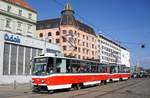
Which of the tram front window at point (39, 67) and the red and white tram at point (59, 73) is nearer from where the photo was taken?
the red and white tram at point (59, 73)

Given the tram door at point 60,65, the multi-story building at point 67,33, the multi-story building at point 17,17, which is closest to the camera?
the tram door at point 60,65

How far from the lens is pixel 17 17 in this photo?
57.5 m

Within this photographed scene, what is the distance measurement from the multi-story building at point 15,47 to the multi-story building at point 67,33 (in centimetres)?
2782

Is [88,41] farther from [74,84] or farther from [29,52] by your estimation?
[74,84]

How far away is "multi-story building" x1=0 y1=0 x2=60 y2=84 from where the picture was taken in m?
38.3

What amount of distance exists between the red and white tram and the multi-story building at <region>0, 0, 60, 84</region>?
5030mm

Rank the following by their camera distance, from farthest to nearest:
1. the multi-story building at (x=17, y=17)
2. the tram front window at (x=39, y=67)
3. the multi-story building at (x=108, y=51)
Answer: the multi-story building at (x=108, y=51) < the multi-story building at (x=17, y=17) < the tram front window at (x=39, y=67)

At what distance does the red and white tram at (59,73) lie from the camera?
73.7 feet

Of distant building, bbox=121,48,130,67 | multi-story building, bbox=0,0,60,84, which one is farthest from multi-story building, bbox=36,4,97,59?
distant building, bbox=121,48,130,67

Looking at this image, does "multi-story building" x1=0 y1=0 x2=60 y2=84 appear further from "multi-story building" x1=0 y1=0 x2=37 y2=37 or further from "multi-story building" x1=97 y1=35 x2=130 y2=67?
"multi-story building" x1=97 y1=35 x2=130 y2=67

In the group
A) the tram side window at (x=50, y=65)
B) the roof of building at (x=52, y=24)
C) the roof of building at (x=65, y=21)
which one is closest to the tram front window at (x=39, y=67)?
the tram side window at (x=50, y=65)

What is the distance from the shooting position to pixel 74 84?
26.7 metres

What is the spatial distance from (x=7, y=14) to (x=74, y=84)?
32.4 m

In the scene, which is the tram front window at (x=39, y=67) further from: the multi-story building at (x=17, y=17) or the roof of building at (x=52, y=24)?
the roof of building at (x=52, y=24)
